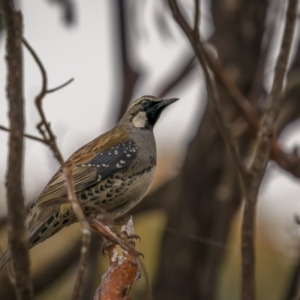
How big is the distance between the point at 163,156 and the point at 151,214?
88cm

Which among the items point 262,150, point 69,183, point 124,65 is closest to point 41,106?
point 69,183

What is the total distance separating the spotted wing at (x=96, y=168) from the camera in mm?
4688

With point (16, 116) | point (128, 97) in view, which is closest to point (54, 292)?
point (128, 97)

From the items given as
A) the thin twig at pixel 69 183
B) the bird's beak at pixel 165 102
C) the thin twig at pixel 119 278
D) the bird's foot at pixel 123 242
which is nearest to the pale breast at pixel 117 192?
the bird's foot at pixel 123 242

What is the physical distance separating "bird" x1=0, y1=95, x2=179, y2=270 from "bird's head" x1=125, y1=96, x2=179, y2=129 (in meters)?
0.03

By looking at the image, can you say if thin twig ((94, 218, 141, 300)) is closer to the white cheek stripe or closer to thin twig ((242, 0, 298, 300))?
thin twig ((242, 0, 298, 300))

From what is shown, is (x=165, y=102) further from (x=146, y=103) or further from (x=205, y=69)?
(x=205, y=69)

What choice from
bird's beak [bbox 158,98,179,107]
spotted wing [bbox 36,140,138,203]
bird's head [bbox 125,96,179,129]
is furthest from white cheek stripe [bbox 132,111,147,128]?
spotted wing [bbox 36,140,138,203]

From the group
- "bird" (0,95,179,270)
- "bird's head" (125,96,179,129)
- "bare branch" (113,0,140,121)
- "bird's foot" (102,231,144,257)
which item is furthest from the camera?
"bare branch" (113,0,140,121)

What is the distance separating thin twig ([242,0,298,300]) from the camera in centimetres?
420

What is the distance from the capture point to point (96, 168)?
196 inches

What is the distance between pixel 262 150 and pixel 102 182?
1.02m

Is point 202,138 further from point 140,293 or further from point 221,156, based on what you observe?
point 140,293

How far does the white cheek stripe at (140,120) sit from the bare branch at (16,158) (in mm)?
2420
